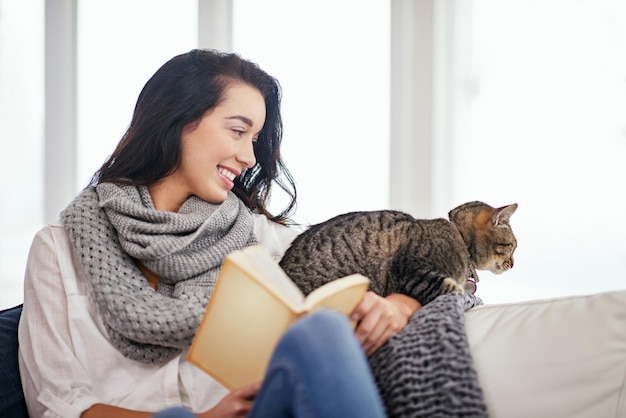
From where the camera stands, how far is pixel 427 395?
102cm

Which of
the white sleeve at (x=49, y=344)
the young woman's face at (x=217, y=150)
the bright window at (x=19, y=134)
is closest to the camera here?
the white sleeve at (x=49, y=344)

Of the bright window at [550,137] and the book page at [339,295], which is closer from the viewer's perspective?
the book page at [339,295]

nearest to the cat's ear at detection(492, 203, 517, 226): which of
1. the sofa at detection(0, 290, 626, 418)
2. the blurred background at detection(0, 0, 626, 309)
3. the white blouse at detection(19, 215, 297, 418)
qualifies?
the sofa at detection(0, 290, 626, 418)

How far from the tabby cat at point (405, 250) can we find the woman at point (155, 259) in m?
0.09

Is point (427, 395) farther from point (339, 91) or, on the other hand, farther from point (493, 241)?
point (339, 91)

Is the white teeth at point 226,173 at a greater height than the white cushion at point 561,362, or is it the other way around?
the white teeth at point 226,173

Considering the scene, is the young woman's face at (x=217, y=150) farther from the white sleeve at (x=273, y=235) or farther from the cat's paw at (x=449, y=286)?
the cat's paw at (x=449, y=286)

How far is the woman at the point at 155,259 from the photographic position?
49.1 inches

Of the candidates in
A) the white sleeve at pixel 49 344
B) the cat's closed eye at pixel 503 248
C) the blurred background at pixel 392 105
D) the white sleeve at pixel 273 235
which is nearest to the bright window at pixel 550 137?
the blurred background at pixel 392 105

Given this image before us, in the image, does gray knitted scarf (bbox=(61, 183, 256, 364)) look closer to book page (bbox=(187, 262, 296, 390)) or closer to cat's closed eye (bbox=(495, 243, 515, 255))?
book page (bbox=(187, 262, 296, 390))

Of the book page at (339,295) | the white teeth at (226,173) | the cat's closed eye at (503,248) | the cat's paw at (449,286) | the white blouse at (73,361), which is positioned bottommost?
the white blouse at (73,361)

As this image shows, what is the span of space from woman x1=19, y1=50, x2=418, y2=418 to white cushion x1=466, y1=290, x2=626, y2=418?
179 mm

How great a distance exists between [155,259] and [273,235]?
1.25ft

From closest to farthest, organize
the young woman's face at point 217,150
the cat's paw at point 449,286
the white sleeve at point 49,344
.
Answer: the white sleeve at point 49,344
the cat's paw at point 449,286
the young woman's face at point 217,150
